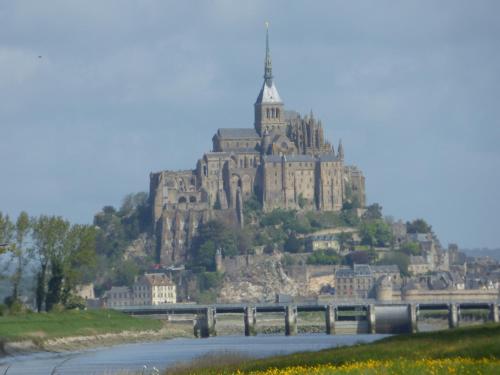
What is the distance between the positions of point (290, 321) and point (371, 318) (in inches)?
344

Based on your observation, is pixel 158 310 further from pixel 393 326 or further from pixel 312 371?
pixel 312 371

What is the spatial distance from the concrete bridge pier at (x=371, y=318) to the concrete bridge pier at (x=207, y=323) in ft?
43.3

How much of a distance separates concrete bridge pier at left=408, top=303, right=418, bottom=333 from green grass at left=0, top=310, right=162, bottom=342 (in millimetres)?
19791

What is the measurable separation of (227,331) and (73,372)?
81178mm

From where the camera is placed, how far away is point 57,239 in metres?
108

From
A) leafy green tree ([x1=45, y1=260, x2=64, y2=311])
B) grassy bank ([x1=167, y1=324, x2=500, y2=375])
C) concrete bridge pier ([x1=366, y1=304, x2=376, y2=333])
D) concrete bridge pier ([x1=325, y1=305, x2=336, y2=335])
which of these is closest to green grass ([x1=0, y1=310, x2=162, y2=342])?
leafy green tree ([x1=45, y1=260, x2=64, y2=311])

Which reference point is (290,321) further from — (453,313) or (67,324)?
(67,324)

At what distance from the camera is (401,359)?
4906 cm

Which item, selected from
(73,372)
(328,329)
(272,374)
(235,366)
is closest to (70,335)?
(73,372)

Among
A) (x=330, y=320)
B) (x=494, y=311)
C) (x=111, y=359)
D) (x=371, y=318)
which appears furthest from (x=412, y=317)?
(x=111, y=359)

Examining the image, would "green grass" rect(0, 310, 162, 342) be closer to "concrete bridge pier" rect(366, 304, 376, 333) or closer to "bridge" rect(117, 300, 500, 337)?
"bridge" rect(117, 300, 500, 337)

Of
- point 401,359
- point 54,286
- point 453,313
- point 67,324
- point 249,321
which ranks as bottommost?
point 401,359

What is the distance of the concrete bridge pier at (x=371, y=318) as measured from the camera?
5281 inches

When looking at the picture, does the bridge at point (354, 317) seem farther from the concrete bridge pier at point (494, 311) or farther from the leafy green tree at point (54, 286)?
the leafy green tree at point (54, 286)
